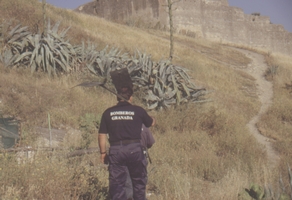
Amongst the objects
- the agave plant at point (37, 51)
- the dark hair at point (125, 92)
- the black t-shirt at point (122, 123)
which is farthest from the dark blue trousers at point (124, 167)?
the agave plant at point (37, 51)

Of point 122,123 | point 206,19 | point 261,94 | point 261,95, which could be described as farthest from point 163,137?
point 206,19

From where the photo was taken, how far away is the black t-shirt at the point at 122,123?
482 centimetres

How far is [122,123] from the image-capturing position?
4.83 meters

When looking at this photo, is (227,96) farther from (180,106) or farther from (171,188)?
(171,188)

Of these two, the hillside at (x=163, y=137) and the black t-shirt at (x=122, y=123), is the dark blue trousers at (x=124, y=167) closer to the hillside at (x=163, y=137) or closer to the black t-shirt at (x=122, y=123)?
the black t-shirt at (x=122, y=123)

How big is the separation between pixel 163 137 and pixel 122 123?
495 centimetres

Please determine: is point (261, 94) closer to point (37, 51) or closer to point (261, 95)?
point (261, 95)

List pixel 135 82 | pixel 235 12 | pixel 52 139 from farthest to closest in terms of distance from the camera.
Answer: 1. pixel 235 12
2. pixel 135 82
3. pixel 52 139

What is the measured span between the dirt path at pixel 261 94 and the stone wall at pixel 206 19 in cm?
675

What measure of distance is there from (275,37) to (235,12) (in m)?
5.05

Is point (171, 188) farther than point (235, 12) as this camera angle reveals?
No

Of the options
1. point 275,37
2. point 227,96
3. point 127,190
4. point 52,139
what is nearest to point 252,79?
point 227,96

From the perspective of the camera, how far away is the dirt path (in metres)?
10.4

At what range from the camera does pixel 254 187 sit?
5.28 metres
